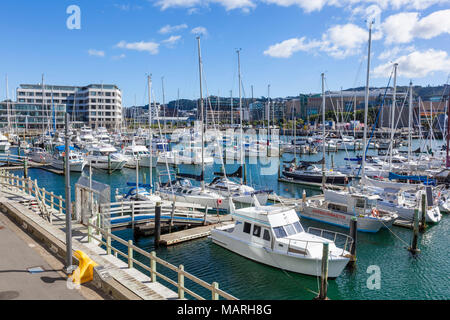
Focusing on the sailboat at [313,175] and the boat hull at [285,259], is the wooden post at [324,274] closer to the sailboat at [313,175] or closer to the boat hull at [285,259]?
the boat hull at [285,259]

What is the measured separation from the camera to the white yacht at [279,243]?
1919 cm

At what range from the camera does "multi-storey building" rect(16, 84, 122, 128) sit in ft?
512

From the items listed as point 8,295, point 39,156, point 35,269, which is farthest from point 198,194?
point 39,156

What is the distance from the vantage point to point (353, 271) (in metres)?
20.9

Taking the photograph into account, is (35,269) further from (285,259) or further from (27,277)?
(285,259)

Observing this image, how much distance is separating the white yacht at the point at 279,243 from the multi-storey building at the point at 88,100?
141957 mm

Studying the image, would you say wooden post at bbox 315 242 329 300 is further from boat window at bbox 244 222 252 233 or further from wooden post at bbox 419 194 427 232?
wooden post at bbox 419 194 427 232

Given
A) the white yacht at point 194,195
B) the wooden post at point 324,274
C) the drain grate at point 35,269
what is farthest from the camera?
the white yacht at point 194,195

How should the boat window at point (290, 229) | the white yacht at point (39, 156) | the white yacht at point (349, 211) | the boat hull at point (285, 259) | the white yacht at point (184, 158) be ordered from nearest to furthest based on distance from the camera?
1. the boat hull at point (285, 259)
2. the boat window at point (290, 229)
3. the white yacht at point (349, 211)
4. the white yacht at point (39, 156)
5. the white yacht at point (184, 158)

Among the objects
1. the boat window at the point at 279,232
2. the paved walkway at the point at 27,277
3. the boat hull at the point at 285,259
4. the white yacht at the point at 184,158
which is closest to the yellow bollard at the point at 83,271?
the paved walkway at the point at 27,277

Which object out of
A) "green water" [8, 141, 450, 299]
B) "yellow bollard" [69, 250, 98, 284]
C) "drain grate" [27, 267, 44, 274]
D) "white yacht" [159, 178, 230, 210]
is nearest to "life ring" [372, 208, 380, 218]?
"green water" [8, 141, 450, 299]

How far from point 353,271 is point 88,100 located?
154 metres
